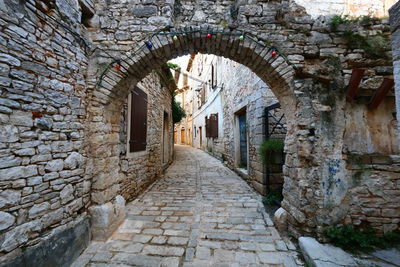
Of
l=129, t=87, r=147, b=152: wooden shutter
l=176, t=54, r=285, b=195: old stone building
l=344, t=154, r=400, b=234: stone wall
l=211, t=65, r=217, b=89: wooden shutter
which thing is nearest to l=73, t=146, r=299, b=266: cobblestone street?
l=176, t=54, r=285, b=195: old stone building

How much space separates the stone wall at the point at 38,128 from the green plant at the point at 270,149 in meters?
3.44

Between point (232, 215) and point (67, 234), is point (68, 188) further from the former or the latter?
point (232, 215)

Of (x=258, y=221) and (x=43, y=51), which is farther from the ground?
(x=43, y=51)

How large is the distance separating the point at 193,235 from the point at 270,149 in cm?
243

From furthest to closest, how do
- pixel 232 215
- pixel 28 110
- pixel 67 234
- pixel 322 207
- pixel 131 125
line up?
pixel 131 125 → pixel 232 215 → pixel 322 207 → pixel 67 234 → pixel 28 110

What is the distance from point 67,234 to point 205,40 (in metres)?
3.31

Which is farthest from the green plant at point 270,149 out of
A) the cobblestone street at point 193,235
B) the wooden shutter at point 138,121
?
the wooden shutter at point 138,121

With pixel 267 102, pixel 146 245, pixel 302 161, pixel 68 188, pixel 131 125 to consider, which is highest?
pixel 267 102

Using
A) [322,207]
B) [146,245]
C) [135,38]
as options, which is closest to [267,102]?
[322,207]

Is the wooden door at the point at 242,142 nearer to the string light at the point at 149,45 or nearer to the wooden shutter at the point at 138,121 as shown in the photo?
the wooden shutter at the point at 138,121

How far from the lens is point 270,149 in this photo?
3.74 meters

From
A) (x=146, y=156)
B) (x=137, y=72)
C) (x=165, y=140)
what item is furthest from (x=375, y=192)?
(x=165, y=140)

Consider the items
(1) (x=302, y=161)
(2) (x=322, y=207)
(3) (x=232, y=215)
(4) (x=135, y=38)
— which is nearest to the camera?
(2) (x=322, y=207)

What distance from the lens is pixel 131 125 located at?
371 cm
